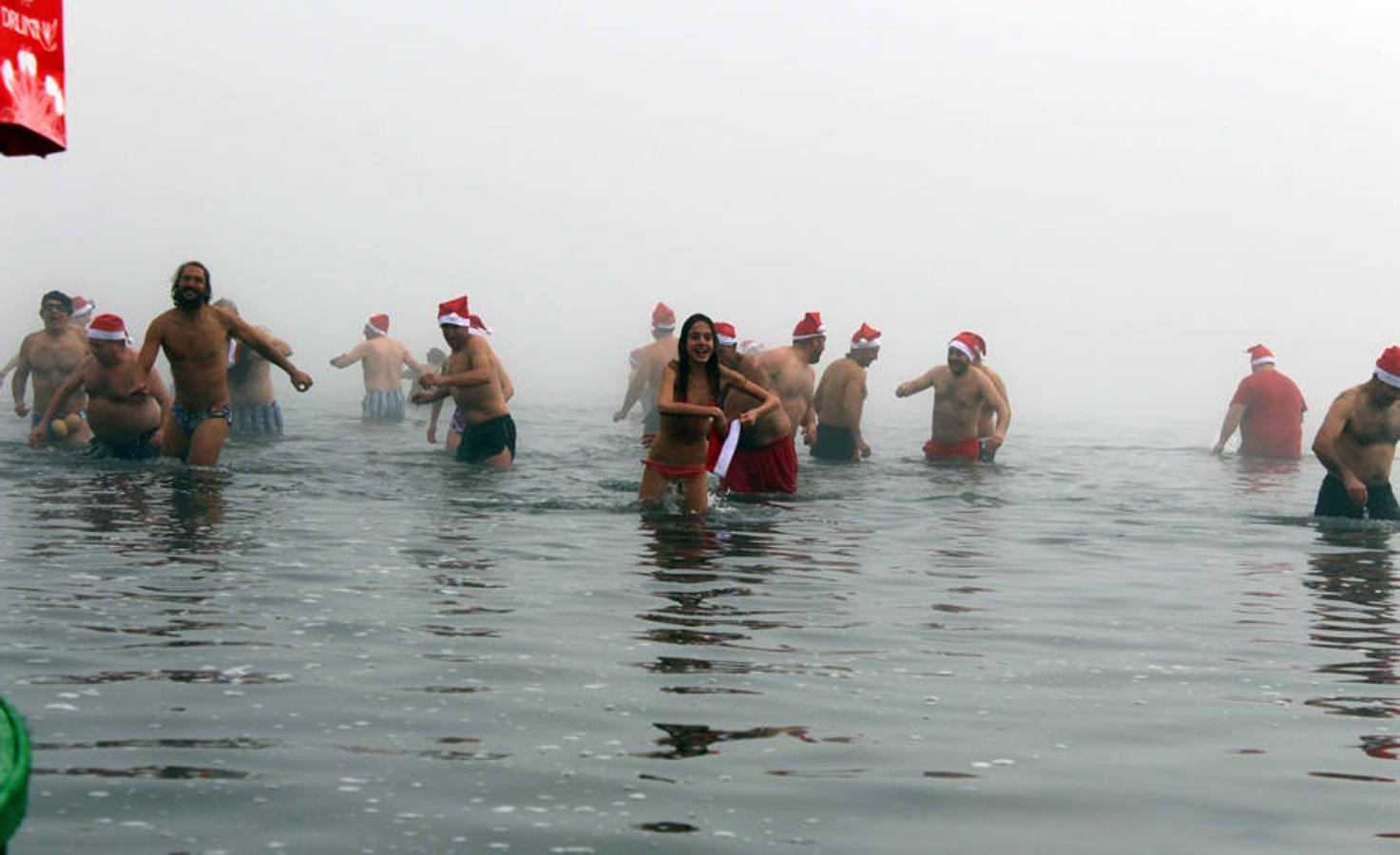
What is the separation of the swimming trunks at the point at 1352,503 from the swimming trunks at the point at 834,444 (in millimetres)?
6519

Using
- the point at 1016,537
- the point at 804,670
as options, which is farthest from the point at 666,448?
the point at 804,670

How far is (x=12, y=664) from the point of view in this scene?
6105mm

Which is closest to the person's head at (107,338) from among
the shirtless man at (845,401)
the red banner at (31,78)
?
the shirtless man at (845,401)

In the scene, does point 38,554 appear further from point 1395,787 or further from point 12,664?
point 1395,787

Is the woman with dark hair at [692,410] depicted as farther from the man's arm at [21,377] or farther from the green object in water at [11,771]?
Answer: the green object in water at [11,771]

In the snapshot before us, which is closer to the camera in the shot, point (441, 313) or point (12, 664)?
point (12, 664)

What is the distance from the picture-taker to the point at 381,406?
26797mm

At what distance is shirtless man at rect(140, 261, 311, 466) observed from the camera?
12.9 m

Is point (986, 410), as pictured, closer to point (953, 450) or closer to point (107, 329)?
point (953, 450)

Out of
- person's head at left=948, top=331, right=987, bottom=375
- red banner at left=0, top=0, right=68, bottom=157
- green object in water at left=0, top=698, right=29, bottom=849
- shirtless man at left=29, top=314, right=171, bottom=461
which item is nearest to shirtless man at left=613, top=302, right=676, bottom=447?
person's head at left=948, top=331, right=987, bottom=375

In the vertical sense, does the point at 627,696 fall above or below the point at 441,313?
below

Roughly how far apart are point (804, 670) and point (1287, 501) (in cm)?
1087

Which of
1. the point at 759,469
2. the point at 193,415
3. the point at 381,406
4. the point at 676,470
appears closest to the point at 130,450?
the point at 193,415

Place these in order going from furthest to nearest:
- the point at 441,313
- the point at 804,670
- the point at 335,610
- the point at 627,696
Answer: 1. the point at 441,313
2. the point at 335,610
3. the point at 804,670
4. the point at 627,696
